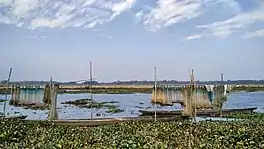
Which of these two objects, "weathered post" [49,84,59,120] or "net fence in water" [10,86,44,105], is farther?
"net fence in water" [10,86,44,105]

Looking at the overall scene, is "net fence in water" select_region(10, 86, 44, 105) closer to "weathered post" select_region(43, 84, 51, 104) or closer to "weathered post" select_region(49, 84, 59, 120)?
"weathered post" select_region(43, 84, 51, 104)

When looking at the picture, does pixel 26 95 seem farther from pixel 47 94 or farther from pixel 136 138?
pixel 136 138

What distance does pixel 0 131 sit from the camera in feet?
40.2

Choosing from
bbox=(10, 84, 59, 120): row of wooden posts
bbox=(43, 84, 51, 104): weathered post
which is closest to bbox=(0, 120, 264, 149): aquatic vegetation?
bbox=(43, 84, 51, 104): weathered post

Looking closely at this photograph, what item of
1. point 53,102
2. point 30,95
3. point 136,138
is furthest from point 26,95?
point 136,138

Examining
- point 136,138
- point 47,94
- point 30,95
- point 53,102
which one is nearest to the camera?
point 136,138

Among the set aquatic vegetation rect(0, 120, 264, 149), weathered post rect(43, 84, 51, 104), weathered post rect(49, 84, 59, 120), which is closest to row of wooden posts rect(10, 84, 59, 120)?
weathered post rect(43, 84, 51, 104)

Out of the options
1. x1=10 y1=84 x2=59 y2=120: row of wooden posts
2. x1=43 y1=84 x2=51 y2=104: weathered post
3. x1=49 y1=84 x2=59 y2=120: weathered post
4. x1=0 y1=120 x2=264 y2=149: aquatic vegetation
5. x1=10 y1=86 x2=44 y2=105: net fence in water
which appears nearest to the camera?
x1=0 y1=120 x2=264 y2=149: aquatic vegetation

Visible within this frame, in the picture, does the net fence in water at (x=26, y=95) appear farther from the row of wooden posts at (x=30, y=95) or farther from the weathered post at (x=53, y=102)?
the weathered post at (x=53, y=102)

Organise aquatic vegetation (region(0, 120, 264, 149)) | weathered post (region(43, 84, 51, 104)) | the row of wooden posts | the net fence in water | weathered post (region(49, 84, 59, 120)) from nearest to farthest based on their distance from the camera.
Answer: aquatic vegetation (region(0, 120, 264, 149)) < weathered post (region(49, 84, 59, 120)) < weathered post (region(43, 84, 51, 104)) < the row of wooden posts < the net fence in water

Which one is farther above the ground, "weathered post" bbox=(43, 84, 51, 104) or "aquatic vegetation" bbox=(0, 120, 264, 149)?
"weathered post" bbox=(43, 84, 51, 104)

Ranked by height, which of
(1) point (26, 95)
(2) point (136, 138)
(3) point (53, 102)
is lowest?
(2) point (136, 138)

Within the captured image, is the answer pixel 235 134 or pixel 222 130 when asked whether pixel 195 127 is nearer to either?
pixel 222 130

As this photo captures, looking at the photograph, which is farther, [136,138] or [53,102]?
[53,102]
